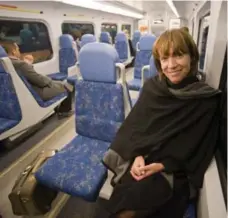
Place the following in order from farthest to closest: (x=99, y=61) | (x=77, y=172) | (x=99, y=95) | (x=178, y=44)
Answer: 1. (x=99, y=95)
2. (x=99, y=61)
3. (x=77, y=172)
4. (x=178, y=44)

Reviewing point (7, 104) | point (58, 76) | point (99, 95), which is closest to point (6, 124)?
point (7, 104)

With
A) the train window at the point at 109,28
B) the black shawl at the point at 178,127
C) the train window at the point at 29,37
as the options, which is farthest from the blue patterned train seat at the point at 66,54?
the black shawl at the point at 178,127

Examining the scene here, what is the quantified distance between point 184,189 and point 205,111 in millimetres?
441

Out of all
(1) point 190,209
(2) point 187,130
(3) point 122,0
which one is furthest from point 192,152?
(3) point 122,0

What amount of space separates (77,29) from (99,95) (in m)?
4.93

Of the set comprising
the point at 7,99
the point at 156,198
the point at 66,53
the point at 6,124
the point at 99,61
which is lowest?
the point at 6,124

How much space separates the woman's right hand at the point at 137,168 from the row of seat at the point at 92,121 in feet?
0.97

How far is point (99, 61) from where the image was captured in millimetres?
1691

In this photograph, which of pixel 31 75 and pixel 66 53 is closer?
pixel 31 75

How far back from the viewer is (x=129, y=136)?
52.7 inches

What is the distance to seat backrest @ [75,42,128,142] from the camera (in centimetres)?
169

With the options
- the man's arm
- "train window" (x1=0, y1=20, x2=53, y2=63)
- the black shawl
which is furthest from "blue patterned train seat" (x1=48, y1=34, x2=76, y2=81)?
the black shawl

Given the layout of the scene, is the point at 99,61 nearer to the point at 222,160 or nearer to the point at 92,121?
the point at 92,121

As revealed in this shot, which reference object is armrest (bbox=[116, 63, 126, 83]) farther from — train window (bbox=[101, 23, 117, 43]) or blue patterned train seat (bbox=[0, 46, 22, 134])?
train window (bbox=[101, 23, 117, 43])
